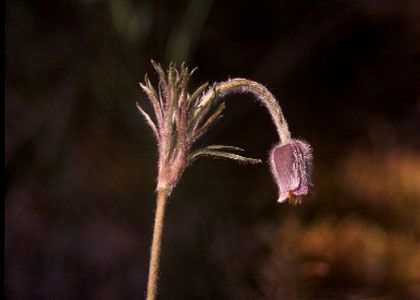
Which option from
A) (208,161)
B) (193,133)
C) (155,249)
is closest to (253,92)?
(193,133)

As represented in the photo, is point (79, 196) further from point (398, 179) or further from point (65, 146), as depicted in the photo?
point (398, 179)

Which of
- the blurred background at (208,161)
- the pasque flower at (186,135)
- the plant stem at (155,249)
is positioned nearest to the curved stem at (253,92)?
the pasque flower at (186,135)

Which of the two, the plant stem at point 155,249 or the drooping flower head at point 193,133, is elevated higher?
the drooping flower head at point 193,133

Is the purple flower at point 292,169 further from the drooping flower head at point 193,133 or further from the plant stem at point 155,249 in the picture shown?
the plant stem at point 155,249

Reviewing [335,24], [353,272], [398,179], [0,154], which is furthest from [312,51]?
[0,154]

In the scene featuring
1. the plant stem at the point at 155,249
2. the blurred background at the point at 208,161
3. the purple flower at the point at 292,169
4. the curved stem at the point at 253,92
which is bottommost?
the plant stem at the point at 155,249

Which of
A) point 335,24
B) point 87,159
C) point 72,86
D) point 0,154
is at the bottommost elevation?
point 0,154

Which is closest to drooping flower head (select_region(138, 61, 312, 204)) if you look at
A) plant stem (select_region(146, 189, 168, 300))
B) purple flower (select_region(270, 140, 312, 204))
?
purple flower (select_region(270, 140, 312, 204))
